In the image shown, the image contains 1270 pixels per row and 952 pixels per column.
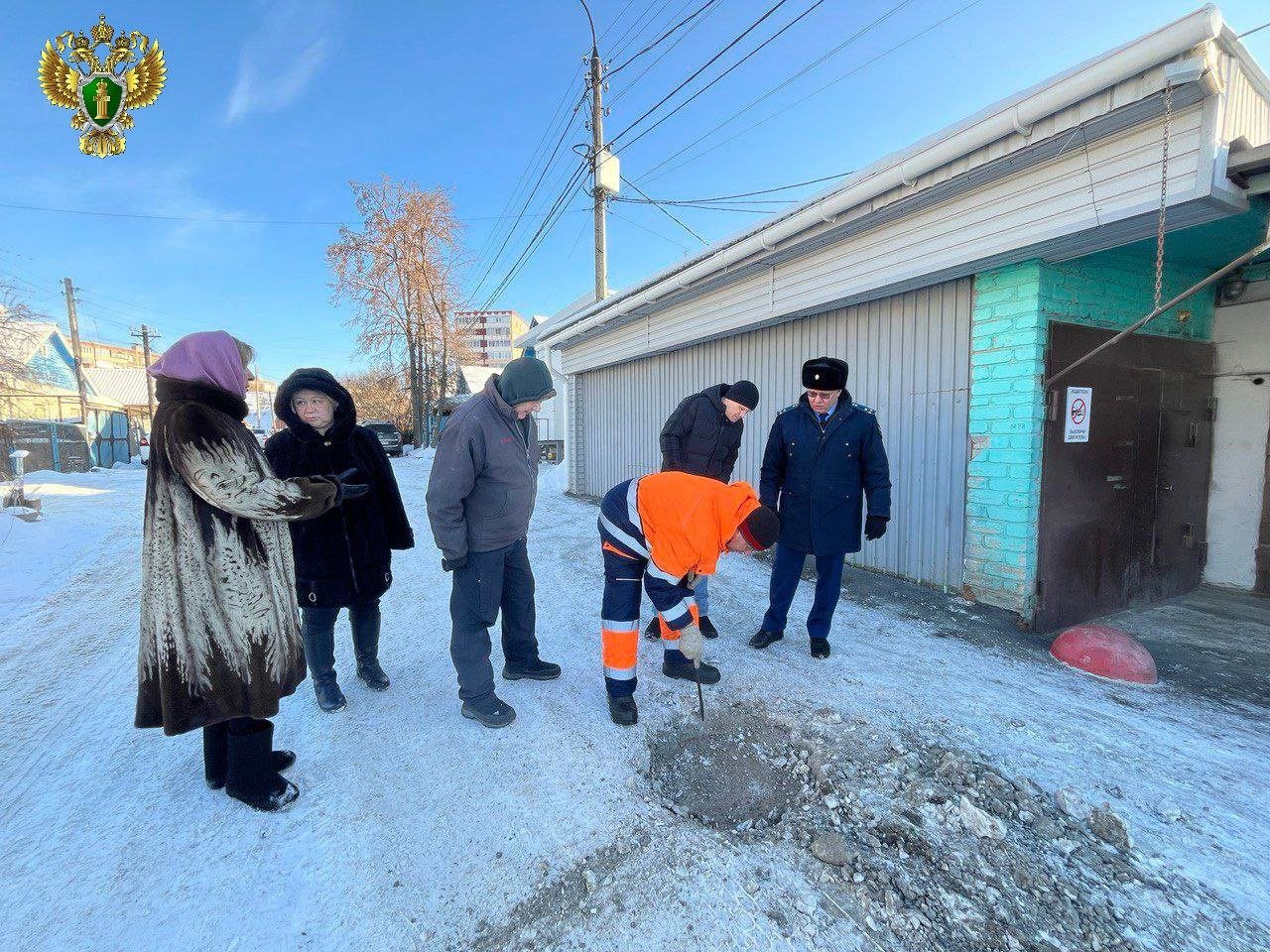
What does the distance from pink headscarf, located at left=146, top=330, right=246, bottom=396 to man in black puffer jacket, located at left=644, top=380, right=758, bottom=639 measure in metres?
2.27

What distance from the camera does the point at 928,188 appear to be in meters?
3.65

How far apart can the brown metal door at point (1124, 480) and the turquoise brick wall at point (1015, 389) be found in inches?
5.1

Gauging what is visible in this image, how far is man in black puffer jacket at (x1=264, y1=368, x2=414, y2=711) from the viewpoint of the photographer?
255cm

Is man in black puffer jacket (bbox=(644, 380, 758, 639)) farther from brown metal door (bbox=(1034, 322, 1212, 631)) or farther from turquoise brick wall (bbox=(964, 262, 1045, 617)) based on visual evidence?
brown metal door (bbox=(1034, 322, 1212, 631))

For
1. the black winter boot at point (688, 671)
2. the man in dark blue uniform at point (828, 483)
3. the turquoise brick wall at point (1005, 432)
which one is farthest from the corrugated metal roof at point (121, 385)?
the turquoise brick wall at point (1005, 432)

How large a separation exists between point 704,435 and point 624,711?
1741 millimetres

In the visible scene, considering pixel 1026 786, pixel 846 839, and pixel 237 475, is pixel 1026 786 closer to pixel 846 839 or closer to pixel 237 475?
pixel 846 839

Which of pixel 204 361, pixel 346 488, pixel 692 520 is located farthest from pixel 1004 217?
pixel 204 361

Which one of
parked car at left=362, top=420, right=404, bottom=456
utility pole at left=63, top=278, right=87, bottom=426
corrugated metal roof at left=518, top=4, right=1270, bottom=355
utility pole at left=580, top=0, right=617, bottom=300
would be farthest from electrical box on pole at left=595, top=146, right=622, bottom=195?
utility pole at left=63, top=278, right=87, bottom=426

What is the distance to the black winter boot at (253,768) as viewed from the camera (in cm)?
196

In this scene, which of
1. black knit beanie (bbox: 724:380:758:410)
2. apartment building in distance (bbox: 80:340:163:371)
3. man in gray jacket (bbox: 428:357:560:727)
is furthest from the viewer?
apartment building in distance (bbox: 80:340:163:371)

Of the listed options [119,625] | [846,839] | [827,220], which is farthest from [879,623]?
[119,625]

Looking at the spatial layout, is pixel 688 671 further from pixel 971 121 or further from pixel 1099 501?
pixel 971 121

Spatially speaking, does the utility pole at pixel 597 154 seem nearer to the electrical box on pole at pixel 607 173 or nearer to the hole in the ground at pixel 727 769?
the electrical box on pole at pixel 607 173
